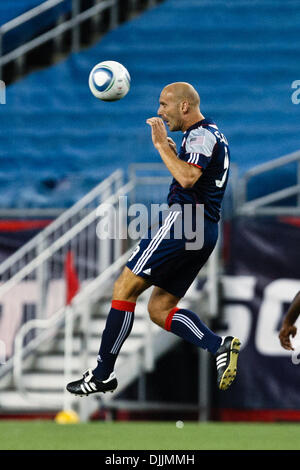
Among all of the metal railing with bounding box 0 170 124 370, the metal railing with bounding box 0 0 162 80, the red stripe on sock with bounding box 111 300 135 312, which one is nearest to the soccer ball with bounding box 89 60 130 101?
the red stripe on sock with bounding box 111 300 135 312

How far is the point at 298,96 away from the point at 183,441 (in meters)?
7.49

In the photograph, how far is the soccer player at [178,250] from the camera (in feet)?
21.7

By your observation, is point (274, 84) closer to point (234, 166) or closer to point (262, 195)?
point (262, 195)

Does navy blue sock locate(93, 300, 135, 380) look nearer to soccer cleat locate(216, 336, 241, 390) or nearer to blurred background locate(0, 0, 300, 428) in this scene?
soccer cleat locate(216, 336, 241, 390)

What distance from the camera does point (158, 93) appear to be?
606 inches

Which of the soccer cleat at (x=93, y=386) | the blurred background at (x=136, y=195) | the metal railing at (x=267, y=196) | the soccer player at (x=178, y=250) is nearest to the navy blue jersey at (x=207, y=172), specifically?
the soccer player at (x=178, y=250)

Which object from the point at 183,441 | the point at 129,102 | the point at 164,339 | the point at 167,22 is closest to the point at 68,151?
the point at 129,102

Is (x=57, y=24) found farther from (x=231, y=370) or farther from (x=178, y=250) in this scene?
(x=231, y=370)

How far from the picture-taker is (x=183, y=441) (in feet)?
27.2

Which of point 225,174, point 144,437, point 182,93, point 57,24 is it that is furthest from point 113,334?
point 57,24

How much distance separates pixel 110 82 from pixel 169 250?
1.24 m

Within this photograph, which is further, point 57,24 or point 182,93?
point 57,24

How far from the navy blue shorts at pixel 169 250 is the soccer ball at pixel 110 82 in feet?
2.96

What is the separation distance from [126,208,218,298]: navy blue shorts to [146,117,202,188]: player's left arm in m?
0.29
